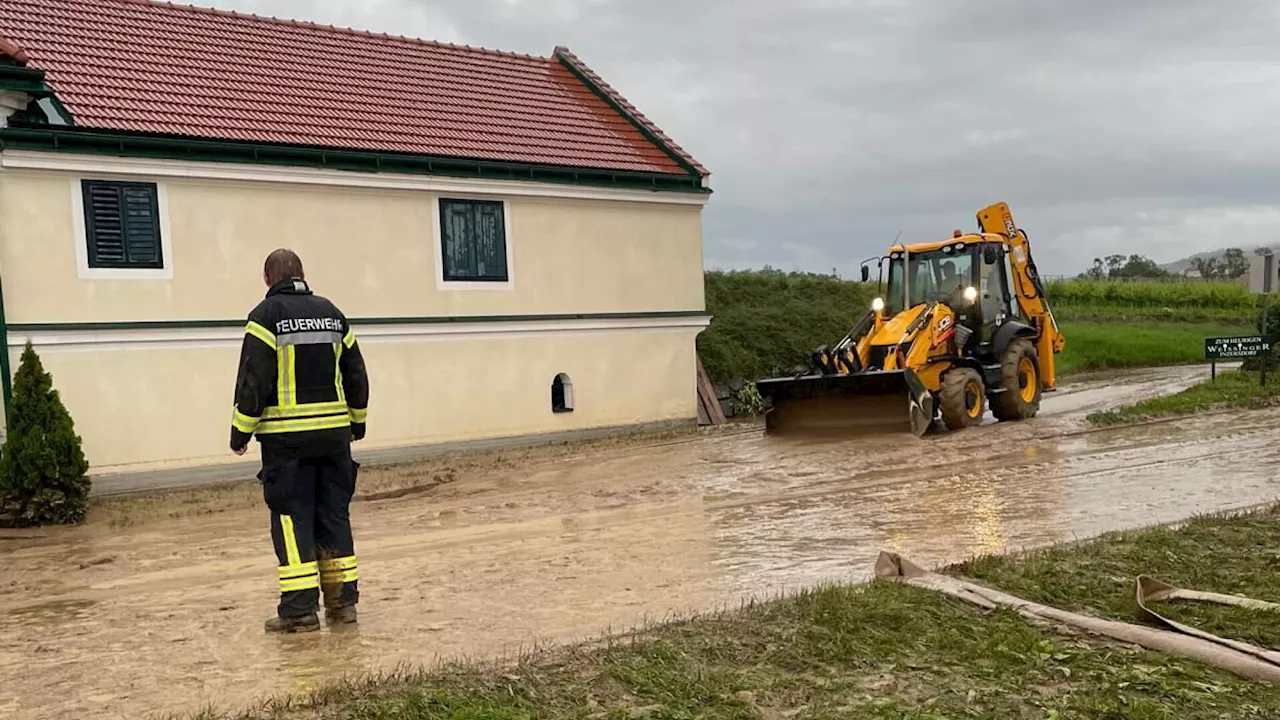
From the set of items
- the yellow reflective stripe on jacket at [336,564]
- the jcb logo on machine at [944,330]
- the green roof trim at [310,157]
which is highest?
the green roof trim at [310,157]

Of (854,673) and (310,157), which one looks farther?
(310,157)

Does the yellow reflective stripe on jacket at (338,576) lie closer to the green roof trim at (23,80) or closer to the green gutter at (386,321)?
the green gutter at (386,321)

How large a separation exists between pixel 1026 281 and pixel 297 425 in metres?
14.3

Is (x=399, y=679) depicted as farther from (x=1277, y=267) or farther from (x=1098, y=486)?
(x=1277, y=267)

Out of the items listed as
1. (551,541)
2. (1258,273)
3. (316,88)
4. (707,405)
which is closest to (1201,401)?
(1258,273)

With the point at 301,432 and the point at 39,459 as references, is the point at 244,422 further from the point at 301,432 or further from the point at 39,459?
the point at 39,459

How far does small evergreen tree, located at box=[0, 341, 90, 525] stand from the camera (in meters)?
11.3

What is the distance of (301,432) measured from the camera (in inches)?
242

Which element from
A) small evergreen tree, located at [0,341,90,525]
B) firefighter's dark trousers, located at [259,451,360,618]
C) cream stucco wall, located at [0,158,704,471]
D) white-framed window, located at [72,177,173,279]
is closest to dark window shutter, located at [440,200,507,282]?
cream stucco wall, located at [0,158,704,471]

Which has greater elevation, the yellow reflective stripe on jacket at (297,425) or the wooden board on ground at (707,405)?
the yellow reflective stripe on jacket at (297,425)

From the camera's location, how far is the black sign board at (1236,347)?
18.9 m

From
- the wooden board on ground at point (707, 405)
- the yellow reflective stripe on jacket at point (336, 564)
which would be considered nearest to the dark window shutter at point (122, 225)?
the yellow reflective stripe on jacket at point (336, 564)

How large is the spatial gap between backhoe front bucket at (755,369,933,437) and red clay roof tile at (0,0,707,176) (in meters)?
5.25

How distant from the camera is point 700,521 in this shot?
32.1 feet
